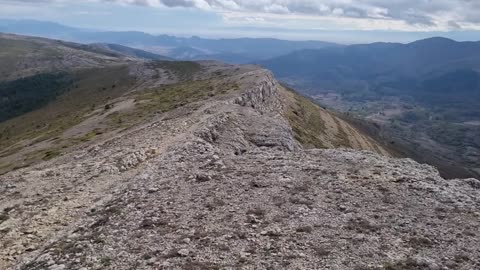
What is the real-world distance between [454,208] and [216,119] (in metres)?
24.9

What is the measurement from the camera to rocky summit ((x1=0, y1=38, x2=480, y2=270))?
20141mm

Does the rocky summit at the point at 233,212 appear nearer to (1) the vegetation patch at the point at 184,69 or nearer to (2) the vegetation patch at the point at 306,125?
(2) the vegetation patch at the point at 306,125

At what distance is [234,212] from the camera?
24.5 m

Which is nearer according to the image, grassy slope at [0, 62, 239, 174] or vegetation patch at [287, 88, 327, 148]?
grassy slope at [0, 62, 239, 174]

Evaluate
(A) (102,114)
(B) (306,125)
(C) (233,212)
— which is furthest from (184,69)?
(C) (233,212)

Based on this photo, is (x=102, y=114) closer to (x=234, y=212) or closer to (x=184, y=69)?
(x=234, y=212)

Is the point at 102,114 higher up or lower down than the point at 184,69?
lower down

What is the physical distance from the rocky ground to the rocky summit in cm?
8

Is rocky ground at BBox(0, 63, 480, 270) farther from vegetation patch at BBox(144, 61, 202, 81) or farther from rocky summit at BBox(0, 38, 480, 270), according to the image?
vegetation patch at BBox(144, 61, 202, 81)

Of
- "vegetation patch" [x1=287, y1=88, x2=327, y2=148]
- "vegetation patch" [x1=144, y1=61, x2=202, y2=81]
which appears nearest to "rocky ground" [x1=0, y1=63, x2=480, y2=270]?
"vegetation patch" [x1=287, y1=88, x2=327, y2=148]

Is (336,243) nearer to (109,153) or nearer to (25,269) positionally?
(25,269)

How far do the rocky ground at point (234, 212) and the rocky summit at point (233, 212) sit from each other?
82 millimetres

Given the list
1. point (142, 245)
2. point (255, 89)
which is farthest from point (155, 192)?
point (255, 89)

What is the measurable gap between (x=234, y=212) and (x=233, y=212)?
0.18 feet
